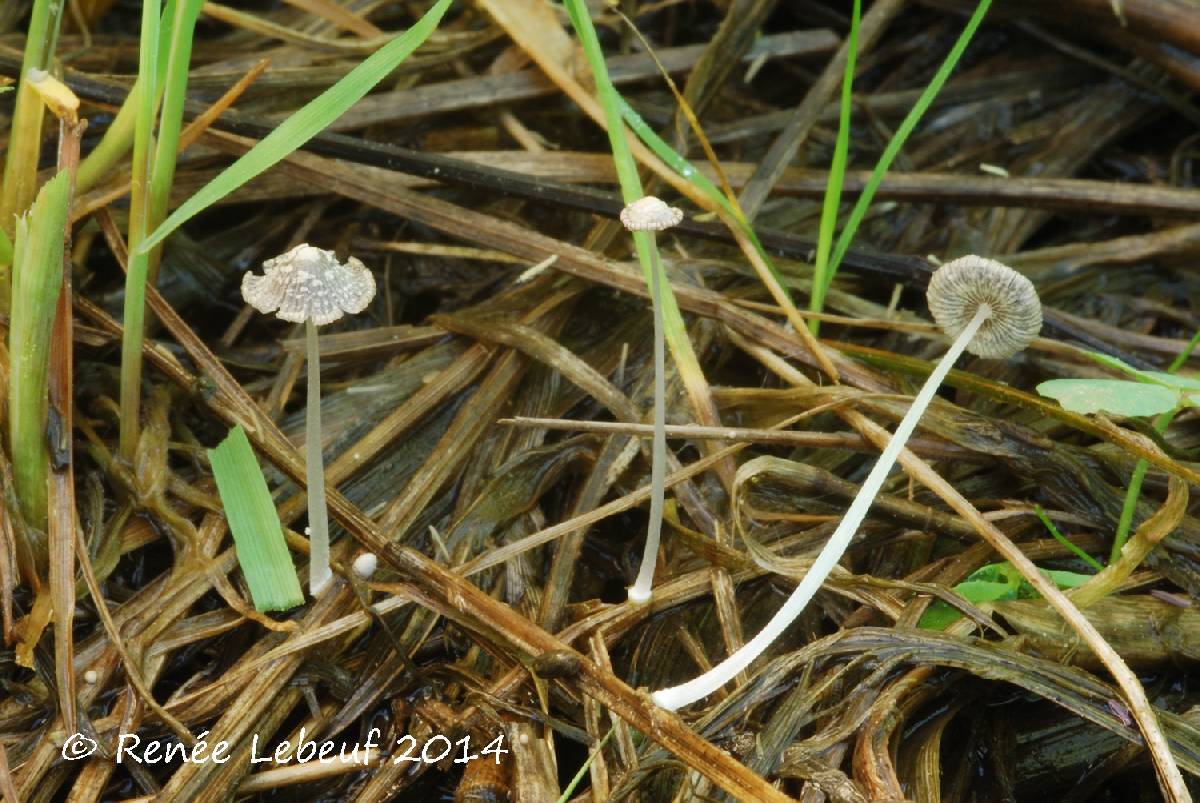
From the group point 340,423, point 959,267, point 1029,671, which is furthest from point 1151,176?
point 340,423

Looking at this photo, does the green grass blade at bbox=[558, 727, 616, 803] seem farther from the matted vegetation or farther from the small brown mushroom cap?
the small brown mushroom cap

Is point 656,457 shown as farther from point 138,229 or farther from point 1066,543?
point 138,229

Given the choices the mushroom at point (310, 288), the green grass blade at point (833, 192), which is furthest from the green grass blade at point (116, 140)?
the green grass blade at point (833, 192)

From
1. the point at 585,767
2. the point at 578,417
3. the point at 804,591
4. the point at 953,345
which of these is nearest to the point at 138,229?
the point at 578,417

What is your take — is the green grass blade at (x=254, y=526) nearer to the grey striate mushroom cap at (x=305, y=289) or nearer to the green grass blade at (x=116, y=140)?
the grey striate mushroom cap at (x=305, y=289)

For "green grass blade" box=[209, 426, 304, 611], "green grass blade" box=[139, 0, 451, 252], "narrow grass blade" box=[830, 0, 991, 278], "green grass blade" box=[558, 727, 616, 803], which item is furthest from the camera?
"narrow grass blade" box=[830, 0, 991, 278]

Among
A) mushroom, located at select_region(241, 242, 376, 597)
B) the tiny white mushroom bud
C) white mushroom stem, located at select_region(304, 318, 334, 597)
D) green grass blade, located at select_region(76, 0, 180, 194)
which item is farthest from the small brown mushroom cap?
green grass blade, located at select_region(76, 0, 180, 194)

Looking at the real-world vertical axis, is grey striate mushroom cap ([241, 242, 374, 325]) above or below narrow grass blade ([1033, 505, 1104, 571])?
below

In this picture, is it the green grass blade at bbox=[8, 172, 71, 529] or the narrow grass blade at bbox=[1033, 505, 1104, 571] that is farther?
the narrow grass blade at bbox=[1033, 505, 1104, 571]
